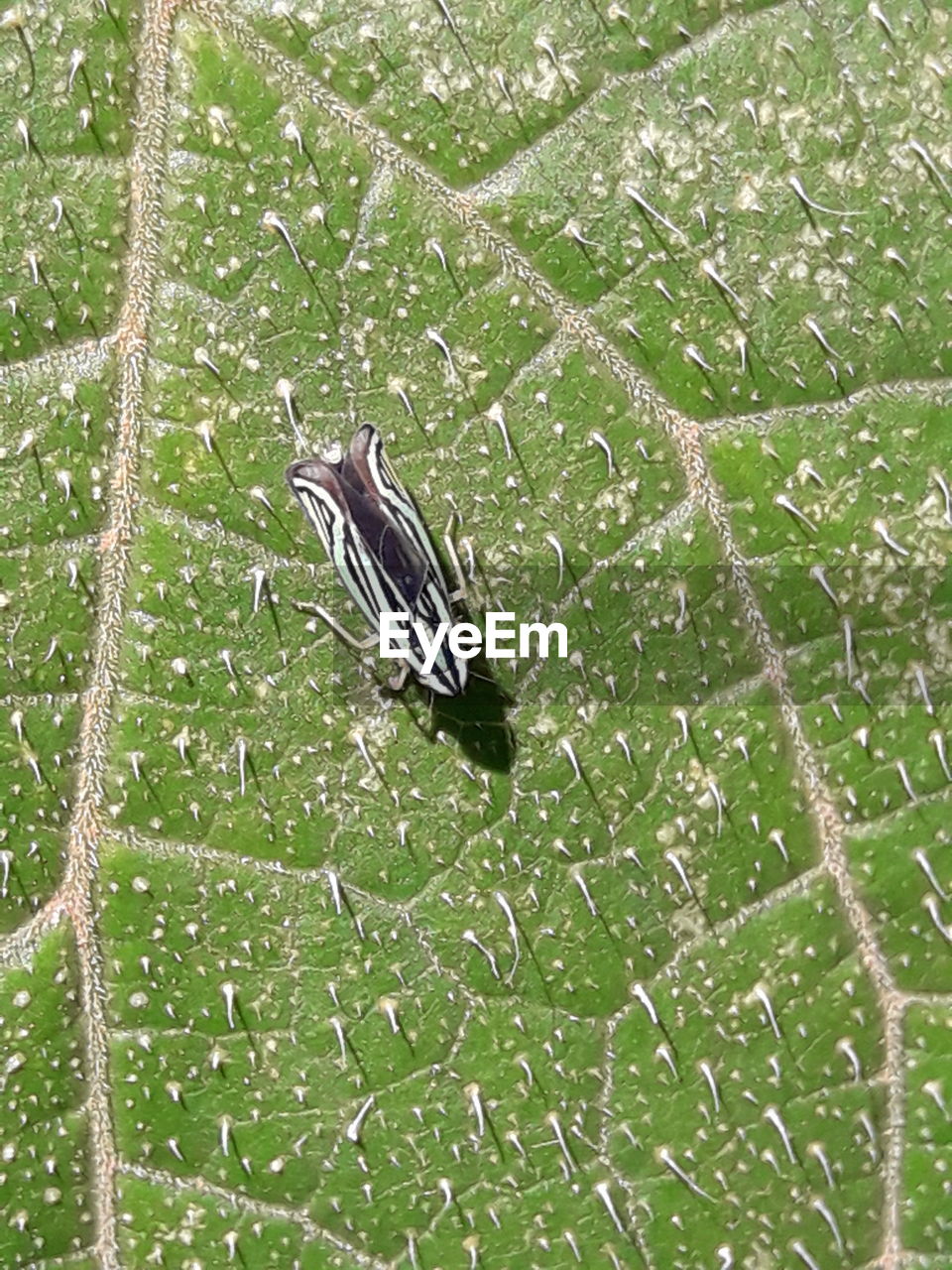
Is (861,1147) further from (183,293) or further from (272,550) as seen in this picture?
(183,293)

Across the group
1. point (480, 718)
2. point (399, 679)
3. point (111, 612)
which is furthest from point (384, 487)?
point (111, 612)

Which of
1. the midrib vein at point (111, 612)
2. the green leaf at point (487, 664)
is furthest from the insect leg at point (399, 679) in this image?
the midrib vein at point (111, 612)

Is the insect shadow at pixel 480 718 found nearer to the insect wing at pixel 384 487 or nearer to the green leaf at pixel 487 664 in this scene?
the green leaf at pixel 487 664

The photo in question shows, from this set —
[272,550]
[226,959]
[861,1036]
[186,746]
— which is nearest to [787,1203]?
[861,1036]

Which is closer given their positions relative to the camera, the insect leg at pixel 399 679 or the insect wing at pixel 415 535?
the insect wing at pixel 415 535

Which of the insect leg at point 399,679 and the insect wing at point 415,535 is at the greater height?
the insect wing at point 415,535
